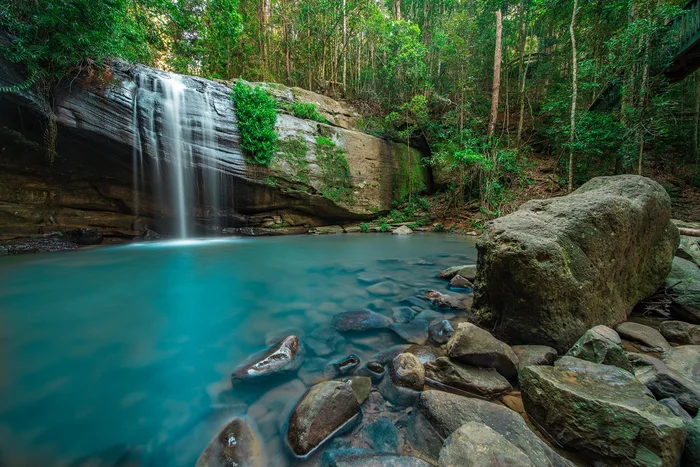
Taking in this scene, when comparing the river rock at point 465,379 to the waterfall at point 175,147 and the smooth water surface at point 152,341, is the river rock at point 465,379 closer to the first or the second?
the smooth water surface at point 152,341

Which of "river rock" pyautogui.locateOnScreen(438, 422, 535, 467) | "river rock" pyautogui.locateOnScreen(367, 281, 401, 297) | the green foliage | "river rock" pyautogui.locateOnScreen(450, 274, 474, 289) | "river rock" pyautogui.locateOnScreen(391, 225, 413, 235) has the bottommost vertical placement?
"river rock" pyautogui.locateOnScreen(367, 281, 401, 297)

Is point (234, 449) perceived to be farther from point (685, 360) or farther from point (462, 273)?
point (462, 273)

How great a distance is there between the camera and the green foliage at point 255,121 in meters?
8.61

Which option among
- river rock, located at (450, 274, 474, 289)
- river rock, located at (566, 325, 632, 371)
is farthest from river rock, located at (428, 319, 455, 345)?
river rock, located at (450, 274, 474, 289)

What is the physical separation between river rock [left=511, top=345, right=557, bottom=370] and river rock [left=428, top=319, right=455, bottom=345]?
1.80 ft

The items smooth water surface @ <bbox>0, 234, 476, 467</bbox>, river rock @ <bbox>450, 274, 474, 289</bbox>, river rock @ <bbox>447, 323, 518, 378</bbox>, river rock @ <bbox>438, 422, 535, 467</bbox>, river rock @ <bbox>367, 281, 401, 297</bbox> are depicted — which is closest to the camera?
river rock @ <bbox>438, 422, 535, 467</bbox>

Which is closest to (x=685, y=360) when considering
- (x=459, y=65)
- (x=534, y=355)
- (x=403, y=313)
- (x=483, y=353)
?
(x=534, y=355)

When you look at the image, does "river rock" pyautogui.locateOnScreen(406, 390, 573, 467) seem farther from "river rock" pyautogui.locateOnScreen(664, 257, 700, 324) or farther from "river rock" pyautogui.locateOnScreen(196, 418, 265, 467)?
"river rock" pyautogui.locateOnScreen(664, 257, 700, 324)

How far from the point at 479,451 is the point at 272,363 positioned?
5.05ft

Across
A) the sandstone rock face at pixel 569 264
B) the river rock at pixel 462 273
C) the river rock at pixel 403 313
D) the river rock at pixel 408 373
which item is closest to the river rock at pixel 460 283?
the river rock at pixel 462 273

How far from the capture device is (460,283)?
13.0 ft

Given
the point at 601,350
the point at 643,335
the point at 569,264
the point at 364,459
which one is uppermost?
the point at 569,264

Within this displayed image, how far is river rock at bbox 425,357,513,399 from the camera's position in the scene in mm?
1718

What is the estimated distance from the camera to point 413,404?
1683mm
